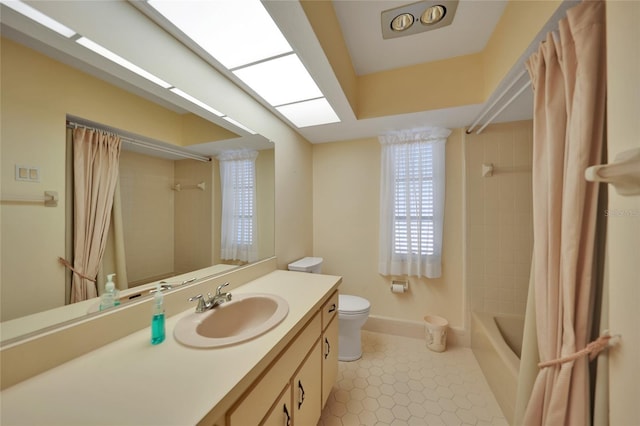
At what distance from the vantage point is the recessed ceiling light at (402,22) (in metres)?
1.39

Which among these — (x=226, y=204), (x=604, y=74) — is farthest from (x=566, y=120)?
(x=226, y=204)

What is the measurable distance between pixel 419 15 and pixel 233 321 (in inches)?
83.5

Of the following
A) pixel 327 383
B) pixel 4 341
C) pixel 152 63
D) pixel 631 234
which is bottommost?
Result: pixel 327 383

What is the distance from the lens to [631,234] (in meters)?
0.61

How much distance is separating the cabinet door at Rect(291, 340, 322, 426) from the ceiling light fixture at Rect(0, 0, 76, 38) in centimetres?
153

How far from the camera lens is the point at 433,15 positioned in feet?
4.48

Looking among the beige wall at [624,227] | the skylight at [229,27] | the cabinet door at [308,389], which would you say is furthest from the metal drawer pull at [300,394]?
the skylight at [229,27]

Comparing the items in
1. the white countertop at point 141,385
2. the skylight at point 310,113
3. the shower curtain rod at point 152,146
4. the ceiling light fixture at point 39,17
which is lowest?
the white countertop at point 141,385

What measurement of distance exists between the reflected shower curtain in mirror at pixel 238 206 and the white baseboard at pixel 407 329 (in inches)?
62.6

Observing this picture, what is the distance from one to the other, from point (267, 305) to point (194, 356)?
1.68 feet

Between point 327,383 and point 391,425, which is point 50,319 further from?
point 391,425

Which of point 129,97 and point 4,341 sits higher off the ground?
point 129,97

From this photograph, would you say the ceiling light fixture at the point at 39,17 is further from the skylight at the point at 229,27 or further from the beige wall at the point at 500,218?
the beige wall at the point at 500,218

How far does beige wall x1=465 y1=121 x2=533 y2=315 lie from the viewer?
202cm
